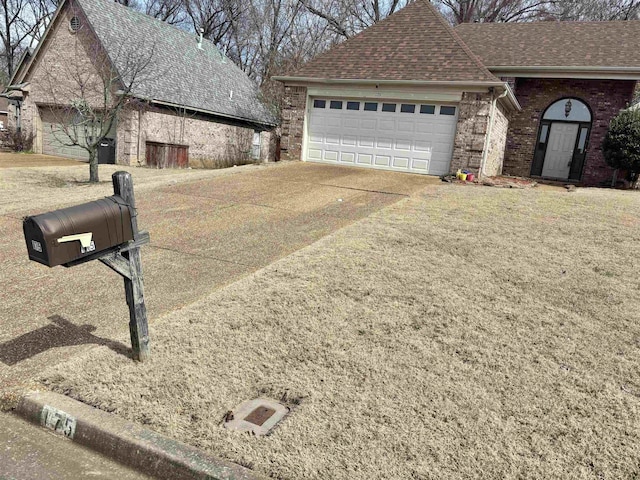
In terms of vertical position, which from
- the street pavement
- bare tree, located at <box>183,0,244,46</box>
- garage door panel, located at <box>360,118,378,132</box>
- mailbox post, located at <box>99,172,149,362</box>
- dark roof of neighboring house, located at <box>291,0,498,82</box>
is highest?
bare tree, located at <box>183,0,244,46</box>

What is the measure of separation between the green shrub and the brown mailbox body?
15.6m

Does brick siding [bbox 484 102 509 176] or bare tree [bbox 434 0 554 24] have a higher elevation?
bare tree [bbox 434 0 554 24]

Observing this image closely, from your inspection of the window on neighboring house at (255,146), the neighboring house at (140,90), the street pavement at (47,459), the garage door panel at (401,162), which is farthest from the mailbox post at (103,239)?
the window on neighboring house at (255,146)

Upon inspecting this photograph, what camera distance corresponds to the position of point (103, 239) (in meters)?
2.81

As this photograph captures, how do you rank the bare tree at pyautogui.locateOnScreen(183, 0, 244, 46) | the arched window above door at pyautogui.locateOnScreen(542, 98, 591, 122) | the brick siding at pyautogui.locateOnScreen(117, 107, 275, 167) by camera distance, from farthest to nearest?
the bare tree at pyautogui.locateOnScreen(183, 0, 244, 46) → the brick siding at pyautogui.locateOnScreen(117, 107, 275, 167) → the arched window above door at pyautogui.locateOnScreen(542, 98, 591, 122)

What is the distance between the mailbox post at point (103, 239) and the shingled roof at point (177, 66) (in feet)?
55.2

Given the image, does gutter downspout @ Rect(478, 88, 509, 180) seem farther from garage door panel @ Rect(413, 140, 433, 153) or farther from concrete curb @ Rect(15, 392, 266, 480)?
concrete curb @ Rect(15, 392, 266, 480)

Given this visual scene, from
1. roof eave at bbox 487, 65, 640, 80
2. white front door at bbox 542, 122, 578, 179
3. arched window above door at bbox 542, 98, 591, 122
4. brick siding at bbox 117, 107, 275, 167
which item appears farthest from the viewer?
brick siding at bbox 117, 107, 275, 167

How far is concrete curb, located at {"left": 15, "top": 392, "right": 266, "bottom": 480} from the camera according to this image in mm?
2431

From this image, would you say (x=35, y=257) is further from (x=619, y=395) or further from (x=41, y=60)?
(x=41, y=60)

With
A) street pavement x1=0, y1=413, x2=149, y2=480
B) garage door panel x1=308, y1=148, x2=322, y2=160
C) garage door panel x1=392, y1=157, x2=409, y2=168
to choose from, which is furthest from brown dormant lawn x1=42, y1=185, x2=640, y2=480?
garage door panel x1=308, y1=148, x2=322, y2=160

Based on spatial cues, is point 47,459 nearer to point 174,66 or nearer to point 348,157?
point 348,157

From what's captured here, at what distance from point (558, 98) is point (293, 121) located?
9.40m

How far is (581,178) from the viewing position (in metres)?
16.7
